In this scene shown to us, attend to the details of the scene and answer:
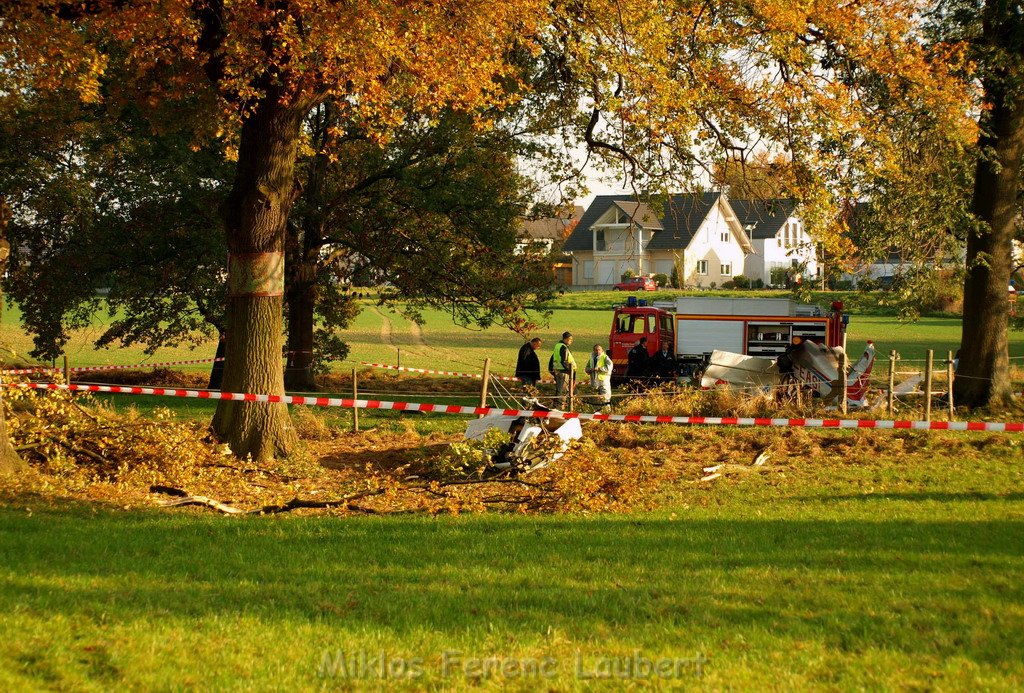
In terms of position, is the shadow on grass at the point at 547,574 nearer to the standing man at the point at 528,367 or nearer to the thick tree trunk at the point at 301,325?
the standing man at the point at 528,367

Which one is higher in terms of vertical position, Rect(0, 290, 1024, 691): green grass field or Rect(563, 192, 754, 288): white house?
Rect(563, 192, 754, 288): white house

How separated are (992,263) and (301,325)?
49.9ft

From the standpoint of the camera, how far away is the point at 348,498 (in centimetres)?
1144

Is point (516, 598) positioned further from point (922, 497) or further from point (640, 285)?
point (640, 285)

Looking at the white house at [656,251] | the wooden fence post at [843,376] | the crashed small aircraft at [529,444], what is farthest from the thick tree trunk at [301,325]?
the white house at [656,251]

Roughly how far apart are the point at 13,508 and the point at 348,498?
3.23 metres

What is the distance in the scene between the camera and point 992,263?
21.2m

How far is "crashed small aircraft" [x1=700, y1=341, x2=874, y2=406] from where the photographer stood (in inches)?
839

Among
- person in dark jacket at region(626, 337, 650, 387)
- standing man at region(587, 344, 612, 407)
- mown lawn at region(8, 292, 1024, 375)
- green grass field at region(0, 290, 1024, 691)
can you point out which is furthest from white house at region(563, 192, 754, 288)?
green grass field at region(0, 290, 1024, 691)

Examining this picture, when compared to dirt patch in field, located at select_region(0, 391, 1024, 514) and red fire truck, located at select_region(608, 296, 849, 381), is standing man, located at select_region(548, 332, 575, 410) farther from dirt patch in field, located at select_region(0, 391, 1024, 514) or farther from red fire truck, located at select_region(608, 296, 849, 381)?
dirt patch in field, located at select_region(0, 391, 1024, 514)

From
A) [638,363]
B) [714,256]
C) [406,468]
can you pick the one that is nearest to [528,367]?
[638,363]

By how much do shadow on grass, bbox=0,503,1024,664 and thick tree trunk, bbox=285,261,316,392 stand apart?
15192 millimetres

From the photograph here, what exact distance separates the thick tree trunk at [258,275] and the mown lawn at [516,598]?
3.99 m

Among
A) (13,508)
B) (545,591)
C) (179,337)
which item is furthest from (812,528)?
(179,337)
